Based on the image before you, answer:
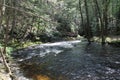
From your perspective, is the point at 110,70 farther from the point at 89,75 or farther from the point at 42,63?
the point at 42,63

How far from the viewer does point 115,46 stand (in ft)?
84.5

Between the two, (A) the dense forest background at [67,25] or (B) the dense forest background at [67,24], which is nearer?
(A) the dense forest background at [67,25]

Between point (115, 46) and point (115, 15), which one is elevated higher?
point (115, 15)

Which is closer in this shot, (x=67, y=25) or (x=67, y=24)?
(x=67, y=25)

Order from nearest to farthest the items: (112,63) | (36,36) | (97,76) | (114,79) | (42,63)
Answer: (114,79)
(97,76)
(112,63)
(42,63)
(36,36)

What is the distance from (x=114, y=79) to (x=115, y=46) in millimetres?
13911

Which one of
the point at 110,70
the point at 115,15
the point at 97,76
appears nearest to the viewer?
the point at 97,76

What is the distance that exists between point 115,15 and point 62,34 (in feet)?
41.4

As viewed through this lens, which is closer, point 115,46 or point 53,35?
point 115,46

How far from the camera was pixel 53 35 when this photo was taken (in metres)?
45.6

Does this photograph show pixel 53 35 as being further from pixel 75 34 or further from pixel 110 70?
pixel 110 70

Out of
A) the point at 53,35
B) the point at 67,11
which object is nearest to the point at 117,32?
the point at 53,35

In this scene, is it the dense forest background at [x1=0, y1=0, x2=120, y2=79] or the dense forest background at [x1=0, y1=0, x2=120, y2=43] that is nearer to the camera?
the dense forest background at [x1=0, y1=0, x2=120, y2=79]

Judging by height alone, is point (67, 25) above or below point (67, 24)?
below
